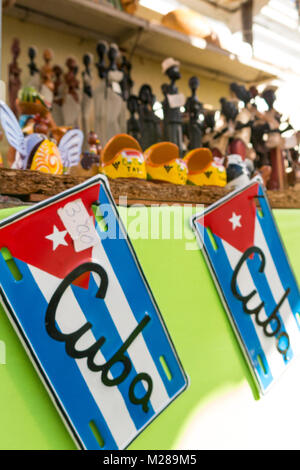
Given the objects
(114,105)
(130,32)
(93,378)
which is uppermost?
(130,32)

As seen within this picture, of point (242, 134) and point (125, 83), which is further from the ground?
point (125, 83)

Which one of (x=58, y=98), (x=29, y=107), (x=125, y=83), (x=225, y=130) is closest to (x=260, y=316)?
(x=225, y=130)

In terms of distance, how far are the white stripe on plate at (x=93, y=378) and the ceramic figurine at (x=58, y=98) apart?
80 cm

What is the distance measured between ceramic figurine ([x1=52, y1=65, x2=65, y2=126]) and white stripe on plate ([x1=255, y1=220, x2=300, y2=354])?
71cm

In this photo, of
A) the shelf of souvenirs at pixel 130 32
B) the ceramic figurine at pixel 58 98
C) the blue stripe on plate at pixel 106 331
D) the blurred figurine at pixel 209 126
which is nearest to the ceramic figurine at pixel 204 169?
the blurred figurine at pixel 209 126

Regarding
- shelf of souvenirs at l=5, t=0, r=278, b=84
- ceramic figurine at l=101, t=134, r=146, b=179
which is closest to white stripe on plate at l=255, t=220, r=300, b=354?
ceramic figurine at l=101, t=134, r=146, b=179

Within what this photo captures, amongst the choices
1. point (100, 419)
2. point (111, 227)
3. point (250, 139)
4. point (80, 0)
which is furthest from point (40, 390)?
point (80, 0)

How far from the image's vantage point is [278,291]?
839 millimetres

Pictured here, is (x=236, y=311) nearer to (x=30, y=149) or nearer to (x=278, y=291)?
(x=278, y=291)

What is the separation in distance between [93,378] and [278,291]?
446 millimetres

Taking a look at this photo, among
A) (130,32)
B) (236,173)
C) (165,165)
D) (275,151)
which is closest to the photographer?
(165,165)

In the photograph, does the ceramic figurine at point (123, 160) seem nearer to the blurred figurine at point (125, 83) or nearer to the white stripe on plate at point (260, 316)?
the white stripe on plate at point (260, 316)

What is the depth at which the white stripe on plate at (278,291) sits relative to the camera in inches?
32.5

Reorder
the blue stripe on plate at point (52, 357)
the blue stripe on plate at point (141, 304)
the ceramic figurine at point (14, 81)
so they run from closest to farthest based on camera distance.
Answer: the blue stripe on plate at point (52, 357)
the blue stripe on plate at point (141, 304)
the ceramic figurine at point (14, 81)
